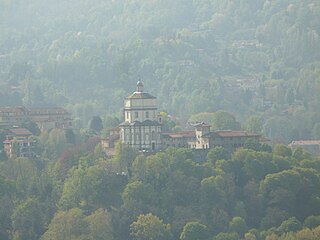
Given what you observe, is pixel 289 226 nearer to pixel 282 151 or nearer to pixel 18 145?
pixel 282 151

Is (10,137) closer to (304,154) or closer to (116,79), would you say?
(304,154)

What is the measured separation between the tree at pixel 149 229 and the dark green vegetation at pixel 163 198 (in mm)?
47

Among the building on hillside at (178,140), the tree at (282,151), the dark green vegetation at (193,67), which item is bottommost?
the tree at (282,151)

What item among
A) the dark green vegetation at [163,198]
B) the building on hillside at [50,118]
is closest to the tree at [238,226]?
the dark green vegetation at [163,198]

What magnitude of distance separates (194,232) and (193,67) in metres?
84.4

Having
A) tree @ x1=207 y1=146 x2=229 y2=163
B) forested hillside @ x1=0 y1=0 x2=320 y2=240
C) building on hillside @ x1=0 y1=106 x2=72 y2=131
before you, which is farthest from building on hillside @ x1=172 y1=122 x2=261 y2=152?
building on hillside @ x1=0 y1=106 x2=72 y2=131

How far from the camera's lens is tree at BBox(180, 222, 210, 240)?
8506 centimetres

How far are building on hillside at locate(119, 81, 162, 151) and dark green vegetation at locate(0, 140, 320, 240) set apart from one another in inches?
100

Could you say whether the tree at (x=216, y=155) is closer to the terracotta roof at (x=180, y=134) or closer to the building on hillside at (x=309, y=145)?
the terracotta roof at (x=180, y=134)

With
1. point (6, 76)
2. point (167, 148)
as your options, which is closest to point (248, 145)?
point (167, 148)

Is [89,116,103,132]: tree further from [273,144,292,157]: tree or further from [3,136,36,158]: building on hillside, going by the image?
[273,144,292,157]: tree

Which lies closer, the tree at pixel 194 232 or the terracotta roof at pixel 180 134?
the tree at pixel 194 232

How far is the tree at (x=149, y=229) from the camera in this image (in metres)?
85.2

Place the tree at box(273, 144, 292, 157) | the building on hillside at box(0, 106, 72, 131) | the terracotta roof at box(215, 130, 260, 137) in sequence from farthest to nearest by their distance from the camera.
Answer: the building on hillside at box(0, 106, 72, 131)
the terracotta roof at box(215, 130, 260, 137)
the tree at box(273, 144, 292, 157)
